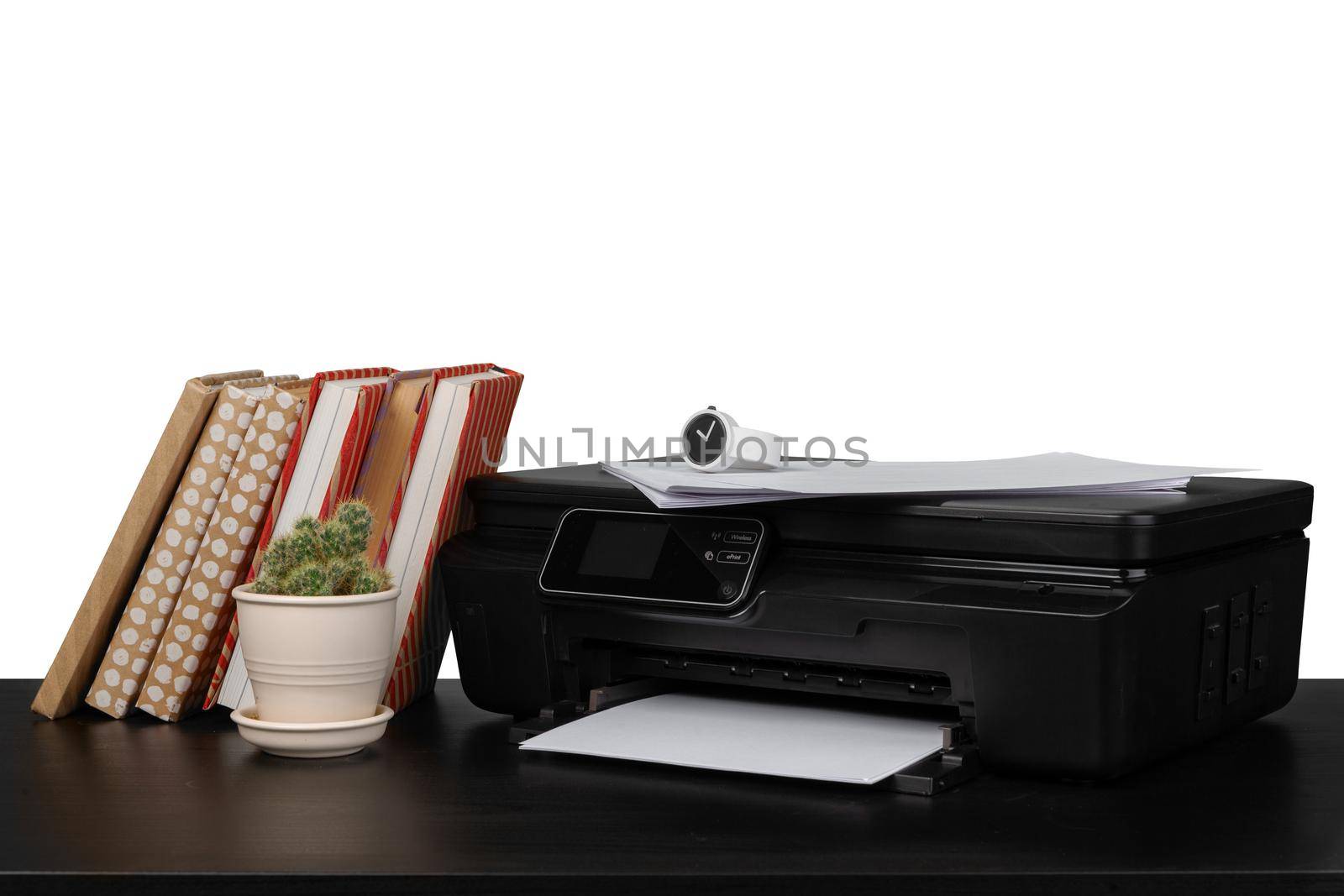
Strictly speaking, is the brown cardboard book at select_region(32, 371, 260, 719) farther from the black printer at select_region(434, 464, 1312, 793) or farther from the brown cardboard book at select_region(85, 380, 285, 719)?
the black printer at select_region(434, 464, 1312, 793)

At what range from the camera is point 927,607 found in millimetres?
1597

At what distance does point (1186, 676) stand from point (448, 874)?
2.44ft

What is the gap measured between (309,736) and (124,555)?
365mm

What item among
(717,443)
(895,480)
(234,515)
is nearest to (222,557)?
(234,515)

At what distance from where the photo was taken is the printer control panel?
1702mm

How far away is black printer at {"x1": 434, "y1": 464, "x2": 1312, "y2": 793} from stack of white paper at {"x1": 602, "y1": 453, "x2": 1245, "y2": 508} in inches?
0.9

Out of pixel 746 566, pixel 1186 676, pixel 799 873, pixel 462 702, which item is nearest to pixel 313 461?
pixel 462 702

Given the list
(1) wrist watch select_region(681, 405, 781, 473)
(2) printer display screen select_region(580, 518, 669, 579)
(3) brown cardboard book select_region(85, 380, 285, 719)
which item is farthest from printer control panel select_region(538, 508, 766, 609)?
(3) brown cardboard book select_region(85, 380, 285, 719)

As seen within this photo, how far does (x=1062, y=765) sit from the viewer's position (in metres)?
1.57

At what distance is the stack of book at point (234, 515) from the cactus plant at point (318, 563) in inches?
4.7

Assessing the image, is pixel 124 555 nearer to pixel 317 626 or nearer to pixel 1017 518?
pixel 317 626

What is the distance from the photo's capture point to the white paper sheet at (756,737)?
1.58 meters

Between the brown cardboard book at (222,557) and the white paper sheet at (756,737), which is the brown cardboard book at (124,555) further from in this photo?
the white paper sheet at (756,737)
